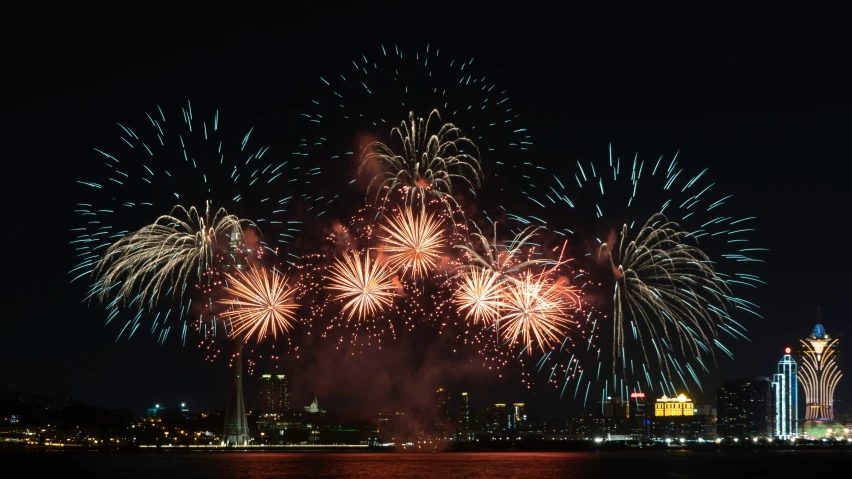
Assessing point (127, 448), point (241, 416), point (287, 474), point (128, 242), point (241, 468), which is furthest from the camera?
point (127, 448)

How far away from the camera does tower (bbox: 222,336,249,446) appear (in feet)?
439

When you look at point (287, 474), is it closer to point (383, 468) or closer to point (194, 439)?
point (383, 468)

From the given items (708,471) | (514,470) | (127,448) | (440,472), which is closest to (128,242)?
(440,472)

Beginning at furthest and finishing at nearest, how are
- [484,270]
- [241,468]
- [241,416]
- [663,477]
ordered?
[241,416] → [241,468] → [663,477] → [484,270]

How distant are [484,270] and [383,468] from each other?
174ft

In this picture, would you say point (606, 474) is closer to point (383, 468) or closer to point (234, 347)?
point (383, 468)

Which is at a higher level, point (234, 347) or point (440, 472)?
point (234, 347)

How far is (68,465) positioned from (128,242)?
207ft

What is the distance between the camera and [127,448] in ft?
622

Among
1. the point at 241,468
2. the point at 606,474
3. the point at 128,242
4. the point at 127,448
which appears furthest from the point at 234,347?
the point at 127,448

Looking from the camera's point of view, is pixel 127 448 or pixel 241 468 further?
pixel 127 448

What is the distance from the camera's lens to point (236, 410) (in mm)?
139875

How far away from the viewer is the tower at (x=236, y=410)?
133875mm

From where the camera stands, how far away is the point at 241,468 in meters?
108
